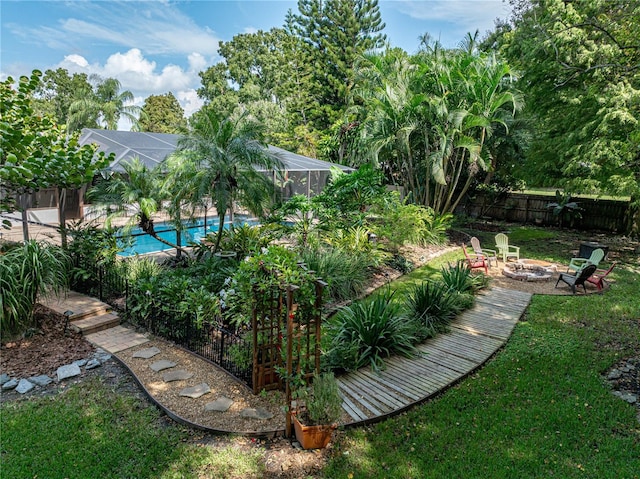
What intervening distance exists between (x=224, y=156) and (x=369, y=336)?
434 centimetres

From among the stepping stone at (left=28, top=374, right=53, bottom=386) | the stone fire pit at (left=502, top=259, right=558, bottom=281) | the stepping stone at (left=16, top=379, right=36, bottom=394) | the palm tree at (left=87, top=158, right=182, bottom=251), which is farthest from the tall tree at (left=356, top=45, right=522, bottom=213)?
the stepping stone at (left=16, top=379, right=36, bottom=394)

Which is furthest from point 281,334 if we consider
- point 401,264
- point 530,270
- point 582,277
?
point 530,270

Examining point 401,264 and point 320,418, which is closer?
point 320,418

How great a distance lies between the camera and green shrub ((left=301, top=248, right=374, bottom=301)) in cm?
775

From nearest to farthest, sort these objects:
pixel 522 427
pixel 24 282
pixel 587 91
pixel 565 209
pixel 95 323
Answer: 1. pixel 522 427
2. pixel 24 282
3. pixel 95 323
4. pixel 587 91
5. pixel 565 209

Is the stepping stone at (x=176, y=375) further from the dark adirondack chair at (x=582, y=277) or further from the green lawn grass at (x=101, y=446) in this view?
the dark adirondack chair at (x=582, y=277)

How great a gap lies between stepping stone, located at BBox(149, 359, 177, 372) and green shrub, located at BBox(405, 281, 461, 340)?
3649mm

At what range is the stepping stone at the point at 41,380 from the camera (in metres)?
4.79

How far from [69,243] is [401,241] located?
7715 mm

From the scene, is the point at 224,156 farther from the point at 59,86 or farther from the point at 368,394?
the point at 59,86

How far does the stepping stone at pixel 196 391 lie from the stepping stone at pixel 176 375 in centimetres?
28

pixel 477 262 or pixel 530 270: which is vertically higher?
pixel 477 262

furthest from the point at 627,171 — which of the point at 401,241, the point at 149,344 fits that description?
the point at 149,344

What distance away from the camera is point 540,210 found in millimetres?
17062
